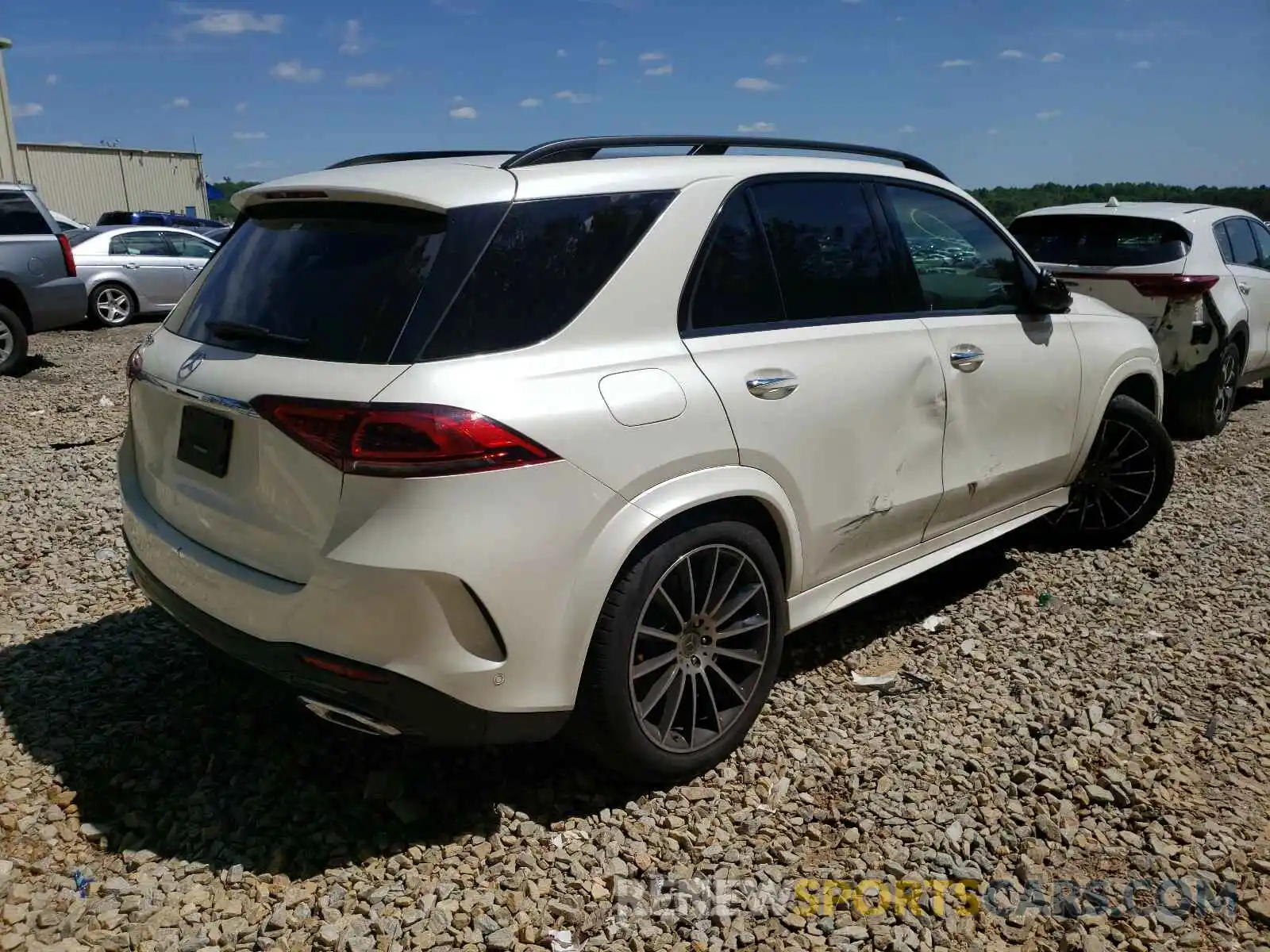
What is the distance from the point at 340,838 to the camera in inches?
115

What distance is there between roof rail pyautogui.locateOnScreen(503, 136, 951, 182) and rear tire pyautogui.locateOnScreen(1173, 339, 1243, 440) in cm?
457

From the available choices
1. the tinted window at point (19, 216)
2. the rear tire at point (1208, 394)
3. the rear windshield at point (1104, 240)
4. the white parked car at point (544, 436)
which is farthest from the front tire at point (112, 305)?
the rear tire at point (1208, 394)

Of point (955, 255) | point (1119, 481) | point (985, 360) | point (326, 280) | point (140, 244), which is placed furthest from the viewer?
point (140, 244)

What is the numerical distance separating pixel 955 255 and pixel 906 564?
1277 millimetres

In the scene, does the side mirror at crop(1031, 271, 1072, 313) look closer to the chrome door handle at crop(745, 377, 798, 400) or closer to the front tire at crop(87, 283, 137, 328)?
the chrome door handle at crop(745, 377, 798, 400)

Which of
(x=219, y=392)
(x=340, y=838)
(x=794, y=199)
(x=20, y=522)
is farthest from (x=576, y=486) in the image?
(x=20, y=522)

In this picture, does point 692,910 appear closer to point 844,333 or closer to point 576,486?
point 576,486

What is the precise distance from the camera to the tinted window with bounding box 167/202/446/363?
263cm

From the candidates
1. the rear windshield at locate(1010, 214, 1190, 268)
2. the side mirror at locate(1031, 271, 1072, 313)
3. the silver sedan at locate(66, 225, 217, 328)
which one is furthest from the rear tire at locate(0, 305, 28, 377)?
the side mirror at locate(1031, 271, 1072, 313)

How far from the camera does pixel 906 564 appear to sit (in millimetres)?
3936

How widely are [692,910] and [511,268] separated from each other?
5.59 feet

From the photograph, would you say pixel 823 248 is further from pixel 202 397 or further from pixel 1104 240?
pixel 1104 240

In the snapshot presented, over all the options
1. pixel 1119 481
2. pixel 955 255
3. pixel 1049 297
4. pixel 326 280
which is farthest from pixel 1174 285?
pixel 326 280

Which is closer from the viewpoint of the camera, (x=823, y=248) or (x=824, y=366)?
(x=824, y=366)
